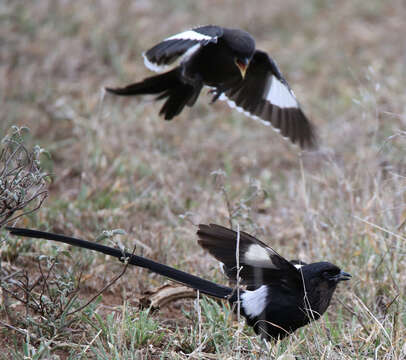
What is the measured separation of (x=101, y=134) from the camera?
524 cm

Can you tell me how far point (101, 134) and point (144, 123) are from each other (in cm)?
62

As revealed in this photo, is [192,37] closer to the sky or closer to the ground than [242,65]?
closer to the sky

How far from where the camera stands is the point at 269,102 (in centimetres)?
472

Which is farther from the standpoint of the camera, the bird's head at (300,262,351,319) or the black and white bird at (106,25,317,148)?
the black and white bird at (106,25,317,148)

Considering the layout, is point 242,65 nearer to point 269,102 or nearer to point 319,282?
point 269,102

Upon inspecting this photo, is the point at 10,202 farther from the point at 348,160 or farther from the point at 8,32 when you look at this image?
the point at 8,32

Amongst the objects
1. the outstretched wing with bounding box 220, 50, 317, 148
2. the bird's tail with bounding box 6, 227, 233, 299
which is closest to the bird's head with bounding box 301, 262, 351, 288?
the bird's tail with bounding box 6, 227, 233, 299

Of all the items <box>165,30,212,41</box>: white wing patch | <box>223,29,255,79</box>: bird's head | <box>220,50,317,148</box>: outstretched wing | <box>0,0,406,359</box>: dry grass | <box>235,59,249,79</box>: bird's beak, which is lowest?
<box>0,0,406,359</box>: dry grass

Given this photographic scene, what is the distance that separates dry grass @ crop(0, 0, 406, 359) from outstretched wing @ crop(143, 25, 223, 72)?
813 mm

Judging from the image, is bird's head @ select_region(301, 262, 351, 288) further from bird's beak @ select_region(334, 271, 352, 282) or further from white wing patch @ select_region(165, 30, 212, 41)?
white wing patch @ select_region(165, 30, 212, 41)

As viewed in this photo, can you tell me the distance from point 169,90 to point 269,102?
72 cm

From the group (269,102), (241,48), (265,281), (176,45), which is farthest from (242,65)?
(265,281)

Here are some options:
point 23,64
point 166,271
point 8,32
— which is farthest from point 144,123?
point 166,271

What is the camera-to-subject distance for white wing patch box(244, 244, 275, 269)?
286cm
